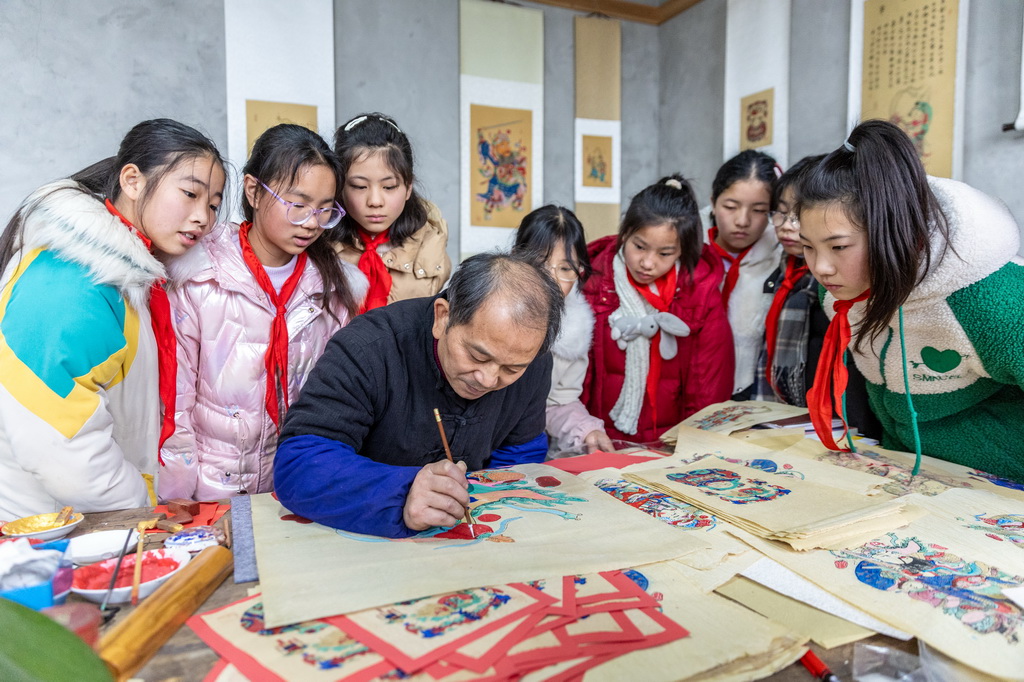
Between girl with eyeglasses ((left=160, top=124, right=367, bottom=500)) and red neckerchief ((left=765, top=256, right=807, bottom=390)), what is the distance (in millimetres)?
1473

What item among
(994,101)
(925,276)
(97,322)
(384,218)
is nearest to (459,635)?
(97,322)

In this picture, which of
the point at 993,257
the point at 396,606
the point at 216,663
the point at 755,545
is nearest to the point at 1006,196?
the point at 993,257

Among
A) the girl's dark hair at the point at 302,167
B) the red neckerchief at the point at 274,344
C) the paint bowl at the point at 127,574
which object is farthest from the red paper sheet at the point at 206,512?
the girl's dark hair at the point at 302,167

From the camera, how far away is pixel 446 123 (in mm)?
4152

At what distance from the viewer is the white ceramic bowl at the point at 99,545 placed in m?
1.12

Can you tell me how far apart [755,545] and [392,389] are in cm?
80

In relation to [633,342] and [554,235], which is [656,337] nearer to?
[633,342]

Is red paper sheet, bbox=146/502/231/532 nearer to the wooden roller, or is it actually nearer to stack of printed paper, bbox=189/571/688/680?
the wooden roller

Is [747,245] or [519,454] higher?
[747,245]

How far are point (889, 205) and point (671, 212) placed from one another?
93 centimetres

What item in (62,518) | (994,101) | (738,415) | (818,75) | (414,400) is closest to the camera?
(62,518)

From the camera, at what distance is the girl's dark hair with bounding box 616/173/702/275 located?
2.37 metres

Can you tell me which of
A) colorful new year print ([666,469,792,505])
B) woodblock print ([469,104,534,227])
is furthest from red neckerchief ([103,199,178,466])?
woodblock print ([469,104,534,227])

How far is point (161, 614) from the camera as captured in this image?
2.97 feet
